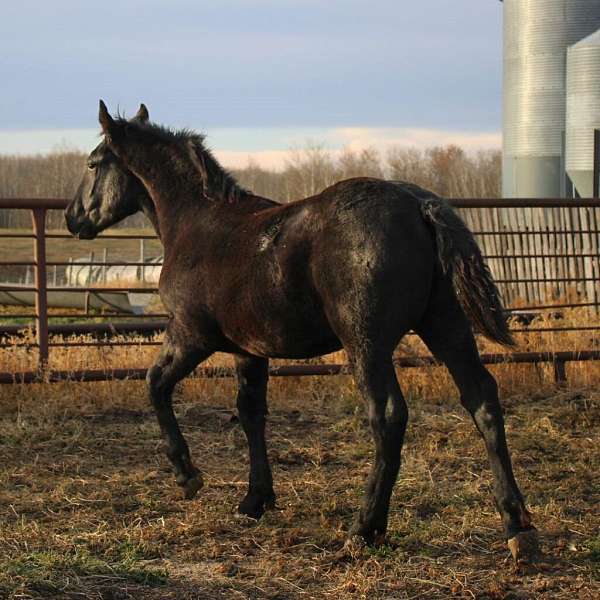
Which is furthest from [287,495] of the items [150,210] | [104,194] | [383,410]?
[104,194]

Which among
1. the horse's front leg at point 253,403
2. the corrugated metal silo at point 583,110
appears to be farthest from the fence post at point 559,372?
the corrugated metal silo at point 583,110

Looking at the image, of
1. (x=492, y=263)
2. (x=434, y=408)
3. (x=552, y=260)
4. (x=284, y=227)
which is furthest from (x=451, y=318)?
(x=492, y=263)

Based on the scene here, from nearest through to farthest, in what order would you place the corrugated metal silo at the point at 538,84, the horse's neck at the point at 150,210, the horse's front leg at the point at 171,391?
the horse's front leg at the point at 171,391, the horse's neck at the point at 150,210, the corrugated metal silo at the point at 538,84

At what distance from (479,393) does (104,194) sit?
8.60 ft

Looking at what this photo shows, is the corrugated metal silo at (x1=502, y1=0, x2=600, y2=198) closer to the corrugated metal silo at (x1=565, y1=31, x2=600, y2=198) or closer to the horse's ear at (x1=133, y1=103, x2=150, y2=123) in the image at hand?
the corrugated metal silo at (x1=565, y1=31, x2=600, y2=198)

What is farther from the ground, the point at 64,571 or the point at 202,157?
the point at 202,157

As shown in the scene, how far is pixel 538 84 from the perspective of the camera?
20.8 metres

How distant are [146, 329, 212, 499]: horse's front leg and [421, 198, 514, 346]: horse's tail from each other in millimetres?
1452

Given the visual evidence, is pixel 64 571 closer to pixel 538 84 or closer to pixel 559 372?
pixel 559 372

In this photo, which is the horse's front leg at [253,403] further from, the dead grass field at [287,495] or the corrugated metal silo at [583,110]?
the corrugated metal silo at [583,110]

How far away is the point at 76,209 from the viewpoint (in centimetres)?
634

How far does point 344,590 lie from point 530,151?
18.0m

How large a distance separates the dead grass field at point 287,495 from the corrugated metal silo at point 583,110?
1053cm

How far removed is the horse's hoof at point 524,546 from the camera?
14.9 feet
